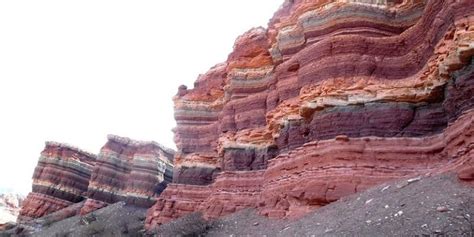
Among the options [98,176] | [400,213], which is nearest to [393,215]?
[400,213]

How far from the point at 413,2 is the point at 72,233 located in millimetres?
25079

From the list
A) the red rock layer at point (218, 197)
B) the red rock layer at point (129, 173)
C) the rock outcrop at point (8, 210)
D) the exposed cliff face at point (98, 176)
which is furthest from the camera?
the rock outcrop at point (8, 210)

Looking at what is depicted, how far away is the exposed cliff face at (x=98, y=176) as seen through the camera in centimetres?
3681

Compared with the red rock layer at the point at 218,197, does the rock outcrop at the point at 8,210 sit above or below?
below

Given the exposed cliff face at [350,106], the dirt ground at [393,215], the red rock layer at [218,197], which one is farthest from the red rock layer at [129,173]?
the dirt ground at [393,215]

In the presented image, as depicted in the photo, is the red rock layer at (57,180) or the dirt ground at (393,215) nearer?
the dirt ground at (393,215)

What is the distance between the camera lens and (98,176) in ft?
129

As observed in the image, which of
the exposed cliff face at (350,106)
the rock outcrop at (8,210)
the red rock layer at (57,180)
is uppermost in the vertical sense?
the exposed cliff face at (350,106)

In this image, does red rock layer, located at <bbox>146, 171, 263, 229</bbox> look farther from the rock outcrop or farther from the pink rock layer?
the rock outcrop

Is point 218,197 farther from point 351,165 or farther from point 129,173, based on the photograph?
point 129,173

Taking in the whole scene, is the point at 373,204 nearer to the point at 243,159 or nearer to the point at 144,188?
the point at 243,159

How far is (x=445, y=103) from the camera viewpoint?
39.7ft

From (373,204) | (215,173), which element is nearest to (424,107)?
(373,204)

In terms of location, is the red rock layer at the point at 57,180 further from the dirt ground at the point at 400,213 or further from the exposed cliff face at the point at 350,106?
the dirt ground at the point at 400,213
